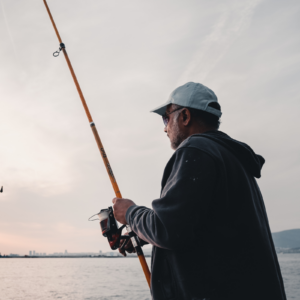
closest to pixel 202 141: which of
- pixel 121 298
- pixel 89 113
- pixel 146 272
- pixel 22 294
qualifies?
pixel 146 272

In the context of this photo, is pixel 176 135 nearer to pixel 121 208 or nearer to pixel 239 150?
pixel 239 150

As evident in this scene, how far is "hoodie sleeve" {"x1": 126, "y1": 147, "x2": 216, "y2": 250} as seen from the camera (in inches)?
57.3

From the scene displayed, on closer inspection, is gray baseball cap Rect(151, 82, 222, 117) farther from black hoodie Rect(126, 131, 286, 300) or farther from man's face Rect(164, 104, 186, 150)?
black hoodie Rect(126, 131, 286, 300)

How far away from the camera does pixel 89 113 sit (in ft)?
12.7

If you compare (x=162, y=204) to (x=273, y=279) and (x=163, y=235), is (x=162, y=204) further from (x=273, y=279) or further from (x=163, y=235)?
(x=273, y=279)

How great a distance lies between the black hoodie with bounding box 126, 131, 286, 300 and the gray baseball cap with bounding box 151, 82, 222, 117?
1.41ft

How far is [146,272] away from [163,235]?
110 cm

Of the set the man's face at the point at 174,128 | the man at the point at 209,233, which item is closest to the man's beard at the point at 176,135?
the man's face at the point at 174,128

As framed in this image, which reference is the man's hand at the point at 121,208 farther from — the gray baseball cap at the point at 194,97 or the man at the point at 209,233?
the gray baseball cap at the point at 194,97

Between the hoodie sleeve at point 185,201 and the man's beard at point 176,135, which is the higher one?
the man's beard at point 176,135

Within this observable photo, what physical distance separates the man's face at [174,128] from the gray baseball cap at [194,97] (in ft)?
0.29

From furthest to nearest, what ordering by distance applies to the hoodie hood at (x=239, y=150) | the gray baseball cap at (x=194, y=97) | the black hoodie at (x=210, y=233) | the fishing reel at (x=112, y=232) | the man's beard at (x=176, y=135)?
1. the fishing reel at (x=112, y=232)
2. the man's beard at (x=176, y=135)
3. the gray baseball cap at (x=194, y=97)
4. the hoodie hood at (x=239, y=150)
5. the black hoodie at (x=210, y=233)

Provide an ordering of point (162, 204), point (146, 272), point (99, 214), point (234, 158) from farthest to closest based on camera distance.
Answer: point (99, 214)
point (146, 272)
point (234, 158)
point (162, 204)

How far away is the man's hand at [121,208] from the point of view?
2.05m
